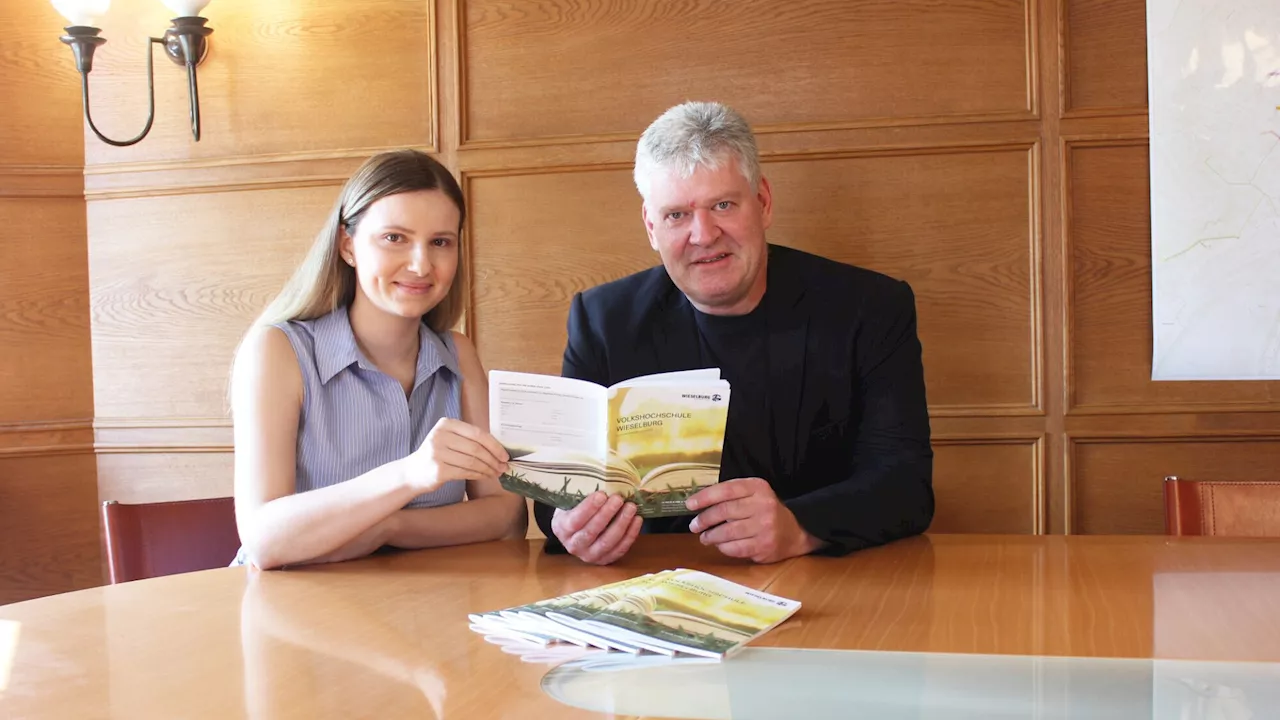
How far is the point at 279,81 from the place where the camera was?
333 cm

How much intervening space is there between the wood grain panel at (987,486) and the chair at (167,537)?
1.73m

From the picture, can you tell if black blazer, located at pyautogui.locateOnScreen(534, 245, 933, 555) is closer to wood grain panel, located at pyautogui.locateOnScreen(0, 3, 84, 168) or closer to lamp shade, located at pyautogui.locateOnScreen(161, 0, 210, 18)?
lamp shade, located at pyautogui.locateOnScreen(161, 0, 210, 18)

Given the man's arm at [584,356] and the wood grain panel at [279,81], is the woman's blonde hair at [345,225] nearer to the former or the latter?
the man's arm at [584,356]

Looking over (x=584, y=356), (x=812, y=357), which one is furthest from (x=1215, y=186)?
(x=584, y=356)

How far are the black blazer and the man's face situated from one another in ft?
0.40

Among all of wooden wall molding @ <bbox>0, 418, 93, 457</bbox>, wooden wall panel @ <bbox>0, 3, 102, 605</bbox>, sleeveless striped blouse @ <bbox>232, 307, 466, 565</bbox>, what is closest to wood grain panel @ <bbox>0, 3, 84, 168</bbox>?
wooden wall panel @ <bbox>0, 3, 102, 605</bbox>

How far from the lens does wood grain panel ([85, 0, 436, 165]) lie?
3.25 m

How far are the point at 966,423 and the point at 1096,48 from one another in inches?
39.0

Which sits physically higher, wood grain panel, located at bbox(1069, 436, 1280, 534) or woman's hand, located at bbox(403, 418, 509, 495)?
woman's hand, located at bbox(403, 418, 509, 495)

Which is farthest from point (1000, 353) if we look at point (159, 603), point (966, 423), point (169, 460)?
point (169, 460)

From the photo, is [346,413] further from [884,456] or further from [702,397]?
[884,456]

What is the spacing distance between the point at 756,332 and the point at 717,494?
0.64 metres

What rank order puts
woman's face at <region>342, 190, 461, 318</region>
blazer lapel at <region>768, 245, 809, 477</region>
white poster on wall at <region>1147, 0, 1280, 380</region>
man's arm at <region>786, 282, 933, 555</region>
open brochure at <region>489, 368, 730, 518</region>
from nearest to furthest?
open brochure at <region>489, 368, 730, 518</region>
man's arm at <region>786, 282, 933, 555</region>
woman's face at <region>342, 190, 461, 318</region>
blazer lapel at <region>768, 245, 809, 477</region>
white poster on wall at <region>1147, 0, 1280, 380</region>

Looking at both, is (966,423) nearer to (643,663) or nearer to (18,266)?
(643,663)
